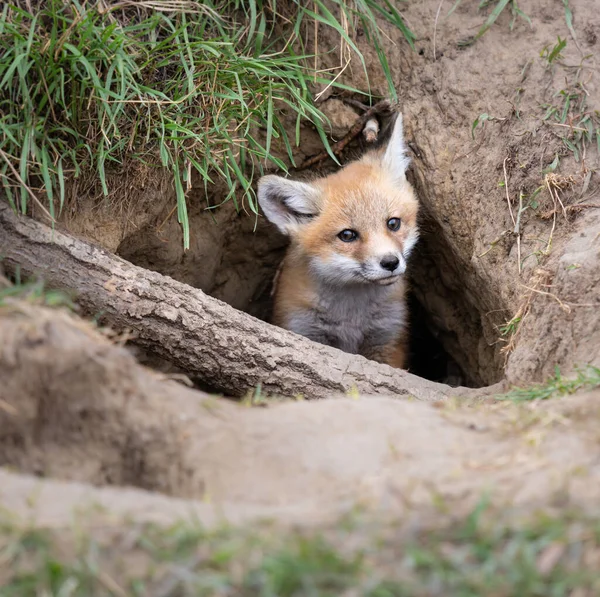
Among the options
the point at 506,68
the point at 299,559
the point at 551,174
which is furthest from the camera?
the point at 506,68

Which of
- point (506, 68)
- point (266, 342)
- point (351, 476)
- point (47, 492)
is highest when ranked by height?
point (506, 68)

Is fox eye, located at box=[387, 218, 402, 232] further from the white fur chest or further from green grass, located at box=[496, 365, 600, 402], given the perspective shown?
green grass, located at box=[496, 365, 600, 402]

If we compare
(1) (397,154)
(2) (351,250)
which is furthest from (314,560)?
(1) (397,154)

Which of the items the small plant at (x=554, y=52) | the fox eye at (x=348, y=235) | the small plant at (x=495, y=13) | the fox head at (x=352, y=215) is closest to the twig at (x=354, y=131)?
the fox head at (x=352, y=215)

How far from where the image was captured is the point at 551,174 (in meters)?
4.50

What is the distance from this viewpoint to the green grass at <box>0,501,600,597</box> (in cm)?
168

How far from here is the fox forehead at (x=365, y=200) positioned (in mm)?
5191

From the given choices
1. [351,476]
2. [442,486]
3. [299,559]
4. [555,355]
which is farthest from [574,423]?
[555,355]

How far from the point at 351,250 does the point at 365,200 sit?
1.37 feet

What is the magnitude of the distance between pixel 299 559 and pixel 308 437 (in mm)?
707

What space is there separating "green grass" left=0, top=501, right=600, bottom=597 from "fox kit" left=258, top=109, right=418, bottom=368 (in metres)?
3.17

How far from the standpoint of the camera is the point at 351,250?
5.12 m

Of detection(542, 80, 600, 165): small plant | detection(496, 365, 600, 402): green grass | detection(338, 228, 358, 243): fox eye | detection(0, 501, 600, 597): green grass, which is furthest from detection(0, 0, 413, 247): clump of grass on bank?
detection(0, 501, 600, 597): green grass

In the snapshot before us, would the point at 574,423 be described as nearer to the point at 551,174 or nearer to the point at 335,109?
the point at 551,174
